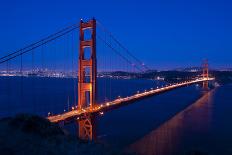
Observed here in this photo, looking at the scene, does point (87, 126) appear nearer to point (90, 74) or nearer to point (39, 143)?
point (90, 74)

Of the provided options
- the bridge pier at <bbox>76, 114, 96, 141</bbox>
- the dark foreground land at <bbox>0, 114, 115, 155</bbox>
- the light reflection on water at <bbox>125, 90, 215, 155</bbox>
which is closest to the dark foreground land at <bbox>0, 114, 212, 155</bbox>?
the dark foreground land at <bbox>0, 114, 115, 155</bbox>

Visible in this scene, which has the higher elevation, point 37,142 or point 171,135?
point 37,142

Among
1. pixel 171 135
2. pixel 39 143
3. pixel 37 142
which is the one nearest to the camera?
pixel 39 143

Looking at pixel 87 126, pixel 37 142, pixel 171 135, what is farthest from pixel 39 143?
pixel 171 135

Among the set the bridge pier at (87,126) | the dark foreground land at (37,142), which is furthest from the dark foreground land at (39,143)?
the bridge pier at (87,126)

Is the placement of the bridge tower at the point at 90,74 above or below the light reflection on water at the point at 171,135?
above

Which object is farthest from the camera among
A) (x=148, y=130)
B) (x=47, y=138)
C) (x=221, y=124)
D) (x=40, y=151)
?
(x=221, y=124)

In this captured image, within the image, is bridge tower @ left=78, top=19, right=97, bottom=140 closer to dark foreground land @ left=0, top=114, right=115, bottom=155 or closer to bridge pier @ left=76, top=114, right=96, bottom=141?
bridge pier @ left=76, top=114, right=96, bottom=141

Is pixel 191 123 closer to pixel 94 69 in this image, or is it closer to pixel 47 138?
pixel 94 69

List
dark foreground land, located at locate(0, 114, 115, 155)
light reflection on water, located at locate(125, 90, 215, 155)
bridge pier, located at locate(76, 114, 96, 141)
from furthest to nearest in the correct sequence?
light reflection on water, located at locate(125, 90, 215, 155)
bridge pier, located at locate(76, 114, 96, 141)
dark foreground land, located at locate(0, 114, 115, 155)

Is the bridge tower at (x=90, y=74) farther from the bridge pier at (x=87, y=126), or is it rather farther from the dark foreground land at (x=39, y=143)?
the dark foreground land at (x=39, y=143)

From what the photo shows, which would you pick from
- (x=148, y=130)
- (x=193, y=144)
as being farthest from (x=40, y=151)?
(x=148, y=130)
